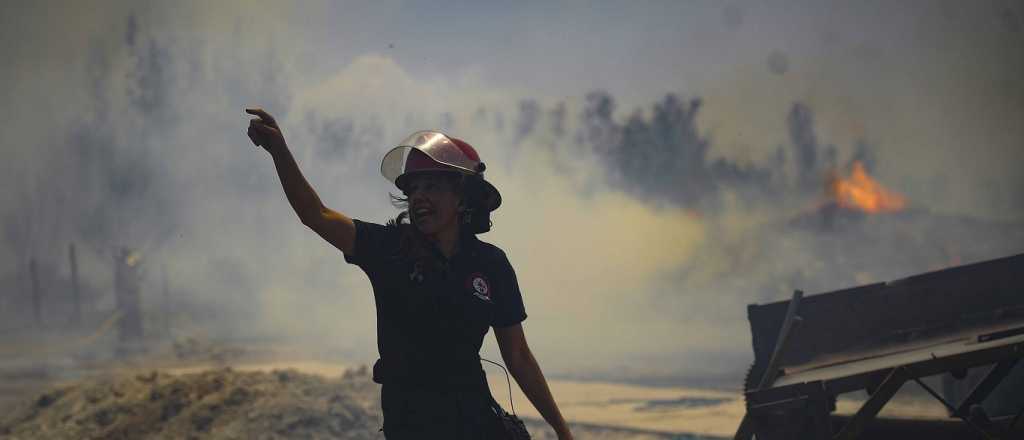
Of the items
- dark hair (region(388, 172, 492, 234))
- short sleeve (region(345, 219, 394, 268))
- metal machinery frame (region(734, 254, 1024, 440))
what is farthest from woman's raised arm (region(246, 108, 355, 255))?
metal machinery frame (region(734, 254, 1024, 440))

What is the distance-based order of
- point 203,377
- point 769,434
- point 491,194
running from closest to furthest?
point 491,194, point 769,434, point 203,377

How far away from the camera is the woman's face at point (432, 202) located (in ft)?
11.0

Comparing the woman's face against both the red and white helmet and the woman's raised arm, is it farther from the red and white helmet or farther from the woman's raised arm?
the woman's raised arm

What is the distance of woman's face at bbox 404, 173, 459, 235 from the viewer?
131 inches

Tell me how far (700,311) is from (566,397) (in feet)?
46.4

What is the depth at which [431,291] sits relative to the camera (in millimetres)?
3189

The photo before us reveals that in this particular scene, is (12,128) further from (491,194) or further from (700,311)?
(491,194)

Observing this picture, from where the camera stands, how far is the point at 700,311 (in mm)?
34812

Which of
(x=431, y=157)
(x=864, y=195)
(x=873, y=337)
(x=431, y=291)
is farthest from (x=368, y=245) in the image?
(x=864, y=195)

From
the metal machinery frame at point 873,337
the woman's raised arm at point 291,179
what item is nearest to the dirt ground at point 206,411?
the metal machinery frame at point 873,337

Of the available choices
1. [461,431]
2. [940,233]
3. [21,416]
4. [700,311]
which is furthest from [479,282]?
[940,233]

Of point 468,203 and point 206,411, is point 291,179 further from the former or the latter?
point 206,411

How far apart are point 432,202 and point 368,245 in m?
0.34

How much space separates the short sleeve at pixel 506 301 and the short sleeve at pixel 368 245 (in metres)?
0.47
